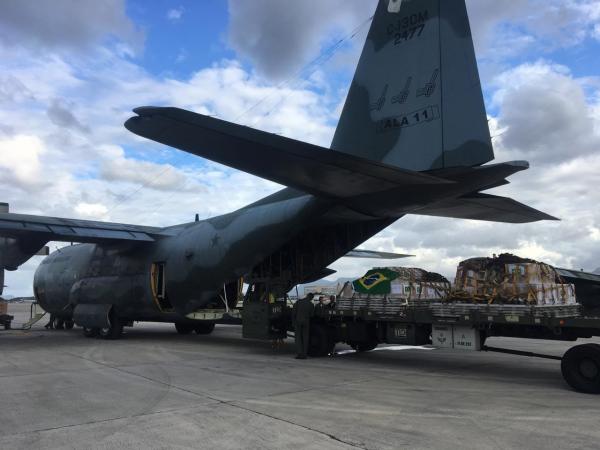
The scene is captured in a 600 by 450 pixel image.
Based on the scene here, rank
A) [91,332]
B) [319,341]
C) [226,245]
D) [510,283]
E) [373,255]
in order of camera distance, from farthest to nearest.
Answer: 1. [373,255]
2. [91,332]
3. [226,245]
4. [319,341]
5. [510,283]

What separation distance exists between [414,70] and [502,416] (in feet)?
22.3

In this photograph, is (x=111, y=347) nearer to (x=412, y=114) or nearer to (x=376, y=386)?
(x=376, y=386)

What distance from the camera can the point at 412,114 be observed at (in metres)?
10.5

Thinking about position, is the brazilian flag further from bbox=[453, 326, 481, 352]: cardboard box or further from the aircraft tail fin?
the aircraft tail fin

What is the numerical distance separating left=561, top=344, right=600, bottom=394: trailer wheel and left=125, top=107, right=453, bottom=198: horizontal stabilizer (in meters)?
3.55

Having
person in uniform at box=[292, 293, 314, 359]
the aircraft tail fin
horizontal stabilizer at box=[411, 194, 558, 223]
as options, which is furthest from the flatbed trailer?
the aircraft tail fin

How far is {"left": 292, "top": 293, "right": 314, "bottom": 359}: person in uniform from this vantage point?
12836mm

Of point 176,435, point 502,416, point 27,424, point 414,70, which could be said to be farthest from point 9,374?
point 414,70

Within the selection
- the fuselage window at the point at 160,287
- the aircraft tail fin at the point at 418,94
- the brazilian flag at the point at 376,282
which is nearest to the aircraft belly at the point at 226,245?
the fuselage window at the point at 160,287

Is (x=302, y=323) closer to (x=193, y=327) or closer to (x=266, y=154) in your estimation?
(x=266, y=154)

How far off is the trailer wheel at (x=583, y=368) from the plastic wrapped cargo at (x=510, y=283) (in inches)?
44.9

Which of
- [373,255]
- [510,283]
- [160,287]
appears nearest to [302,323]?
[510,283]

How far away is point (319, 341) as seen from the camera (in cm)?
1302

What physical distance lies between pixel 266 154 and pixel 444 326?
5054mm
